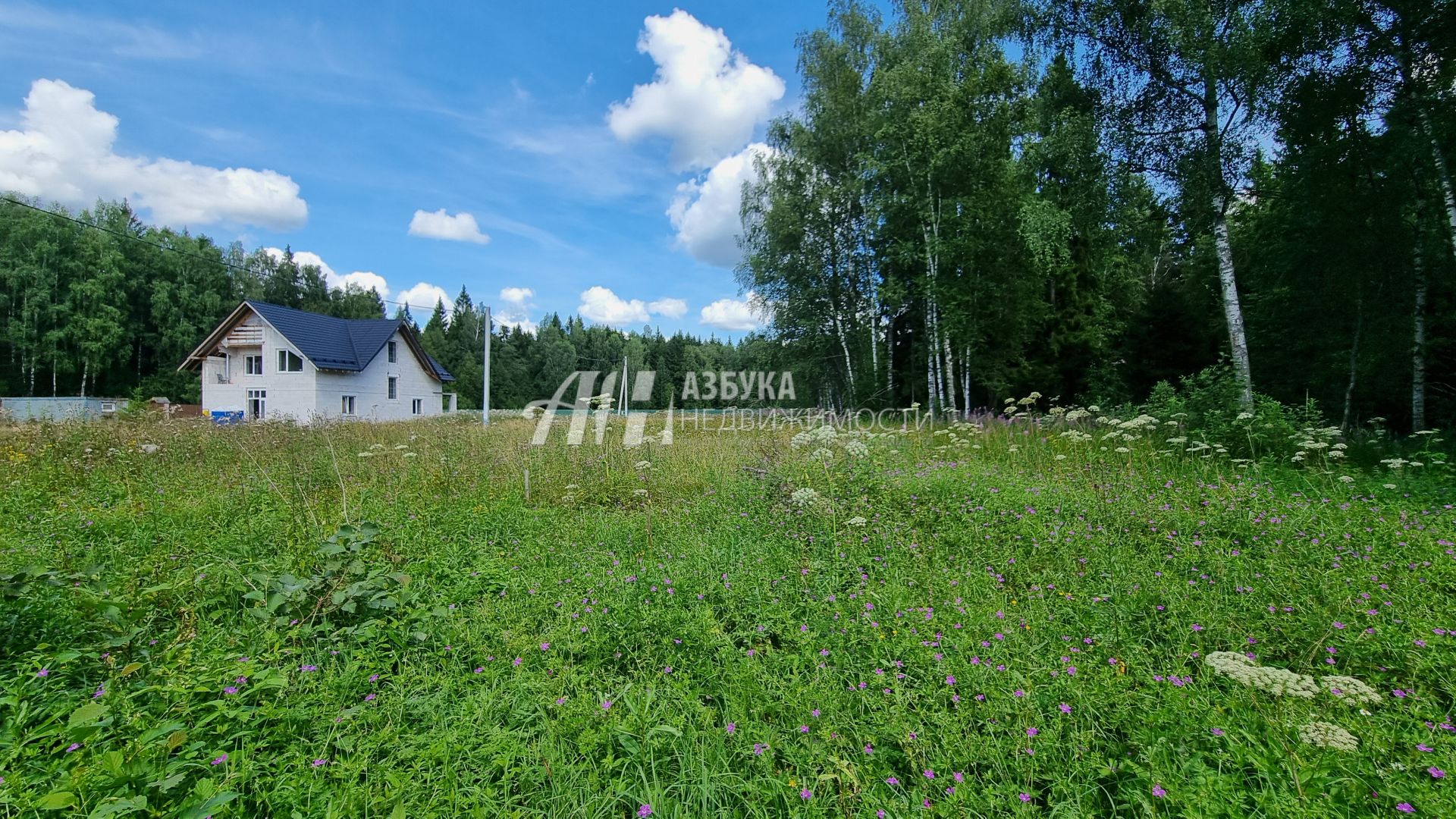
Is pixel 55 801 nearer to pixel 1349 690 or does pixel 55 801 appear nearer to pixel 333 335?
pixel 1349 690

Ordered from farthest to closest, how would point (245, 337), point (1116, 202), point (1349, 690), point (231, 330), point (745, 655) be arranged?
point (231, 330), point (245, 337), point (1116, 202), point (745, 655), point (1349, 690)

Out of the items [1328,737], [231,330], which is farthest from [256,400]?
[1328,737]

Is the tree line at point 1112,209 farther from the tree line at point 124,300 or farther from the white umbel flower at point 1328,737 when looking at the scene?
the white umbel flower at point 1328,737

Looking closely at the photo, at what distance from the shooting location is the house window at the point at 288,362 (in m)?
23.5

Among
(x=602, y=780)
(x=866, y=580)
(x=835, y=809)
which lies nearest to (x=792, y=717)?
(x=835, y=809)

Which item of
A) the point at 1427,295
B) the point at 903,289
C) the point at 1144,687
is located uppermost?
the point at 903,289

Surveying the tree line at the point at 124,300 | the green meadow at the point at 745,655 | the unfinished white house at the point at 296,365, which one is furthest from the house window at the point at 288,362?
the green meadow at the point at 745,655

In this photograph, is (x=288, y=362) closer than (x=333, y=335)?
Yes

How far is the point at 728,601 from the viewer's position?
302cm

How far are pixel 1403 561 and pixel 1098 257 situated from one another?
11703mm

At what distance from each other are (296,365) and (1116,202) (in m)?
31.1

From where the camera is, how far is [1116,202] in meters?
9.43

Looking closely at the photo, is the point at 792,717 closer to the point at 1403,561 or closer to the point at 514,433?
the point at 1403,561
